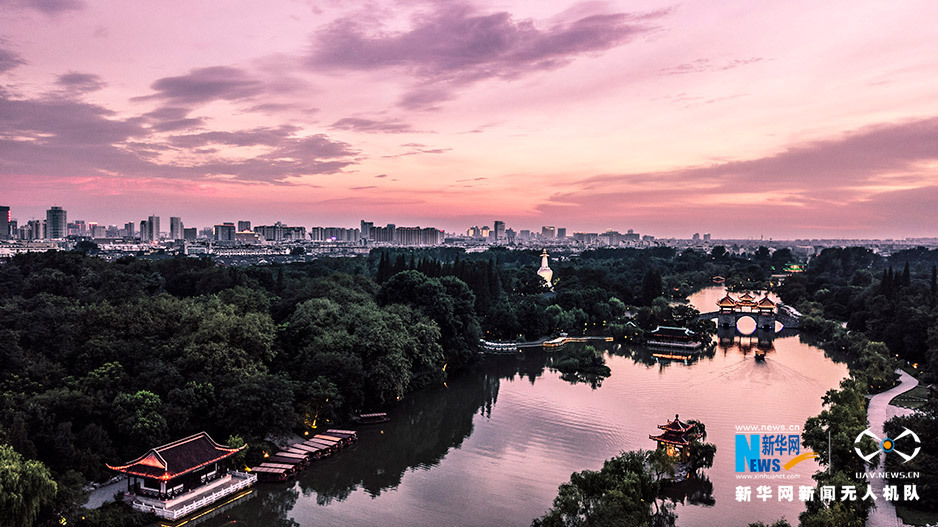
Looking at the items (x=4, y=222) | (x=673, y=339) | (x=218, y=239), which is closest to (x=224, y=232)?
(x=218, y=239)

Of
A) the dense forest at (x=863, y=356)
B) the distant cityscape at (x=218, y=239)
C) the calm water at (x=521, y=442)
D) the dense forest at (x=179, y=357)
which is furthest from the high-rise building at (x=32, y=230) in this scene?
the dense forest at (x=863, y=356)

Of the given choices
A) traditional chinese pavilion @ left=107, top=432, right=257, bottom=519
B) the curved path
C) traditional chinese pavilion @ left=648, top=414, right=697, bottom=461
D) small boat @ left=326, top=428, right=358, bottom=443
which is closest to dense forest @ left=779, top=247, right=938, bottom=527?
the curved path

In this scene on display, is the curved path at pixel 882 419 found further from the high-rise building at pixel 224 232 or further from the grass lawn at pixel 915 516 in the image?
the high-rise building at pixel 224 232

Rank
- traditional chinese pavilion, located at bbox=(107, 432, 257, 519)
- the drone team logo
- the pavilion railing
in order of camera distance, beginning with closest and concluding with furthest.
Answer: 1. the pavilion railing
2. traditional chinese pavilion, located at bbox=(107, 432, 257, 519)
3. the drone team logo

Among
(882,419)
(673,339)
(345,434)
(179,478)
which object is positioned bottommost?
(345,434)

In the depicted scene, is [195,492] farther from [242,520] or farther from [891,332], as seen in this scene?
[891,332]

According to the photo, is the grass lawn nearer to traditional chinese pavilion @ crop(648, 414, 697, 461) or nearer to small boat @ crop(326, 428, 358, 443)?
traditional chinese pavilion @ crop(648, 414, 697, 461)

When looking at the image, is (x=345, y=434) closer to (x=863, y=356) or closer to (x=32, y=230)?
(x=863, y=356)
